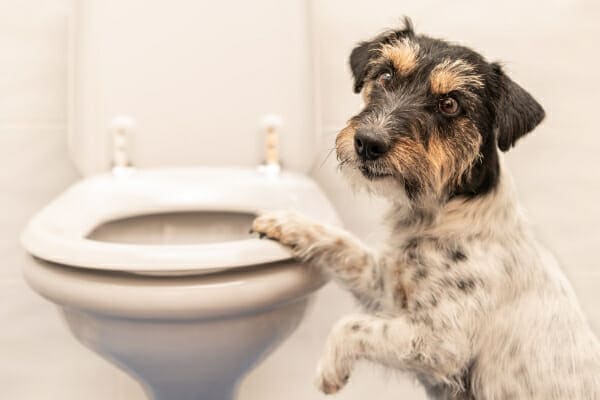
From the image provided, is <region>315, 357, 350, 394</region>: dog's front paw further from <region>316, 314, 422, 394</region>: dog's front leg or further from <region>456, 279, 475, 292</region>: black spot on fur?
<region>456, 279, 475, 292</region>: black spot on fur

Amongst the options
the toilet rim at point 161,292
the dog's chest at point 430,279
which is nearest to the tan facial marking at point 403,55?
the dog's chest at point 430,279

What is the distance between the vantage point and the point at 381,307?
98 centimetres

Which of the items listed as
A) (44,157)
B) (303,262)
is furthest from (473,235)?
(44,157)

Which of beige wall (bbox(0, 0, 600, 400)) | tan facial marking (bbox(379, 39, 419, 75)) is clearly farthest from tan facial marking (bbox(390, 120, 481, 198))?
beige wall (bbox(0, 0, 600, 400))

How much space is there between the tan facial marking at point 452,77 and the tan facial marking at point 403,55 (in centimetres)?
4

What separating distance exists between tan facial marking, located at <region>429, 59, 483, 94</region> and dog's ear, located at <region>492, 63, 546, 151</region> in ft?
0.16

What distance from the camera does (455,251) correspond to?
90cm

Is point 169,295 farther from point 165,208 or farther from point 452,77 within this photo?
point 452,77

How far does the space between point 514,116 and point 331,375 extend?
18.5 inches

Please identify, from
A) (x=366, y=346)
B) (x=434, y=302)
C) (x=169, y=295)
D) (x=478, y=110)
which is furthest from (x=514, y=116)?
(x=169, y=295)

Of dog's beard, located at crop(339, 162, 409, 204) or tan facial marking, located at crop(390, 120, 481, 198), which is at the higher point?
tan facial marking, located at crop(390, 120, 481, 198)

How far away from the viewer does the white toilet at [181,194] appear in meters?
0.80

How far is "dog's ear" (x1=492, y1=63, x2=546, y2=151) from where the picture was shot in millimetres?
844

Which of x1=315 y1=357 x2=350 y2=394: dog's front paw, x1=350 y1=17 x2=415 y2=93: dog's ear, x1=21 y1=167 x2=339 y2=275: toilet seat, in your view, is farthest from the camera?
x1=350 y1=17 x2=415 y2=93: dog's ear
